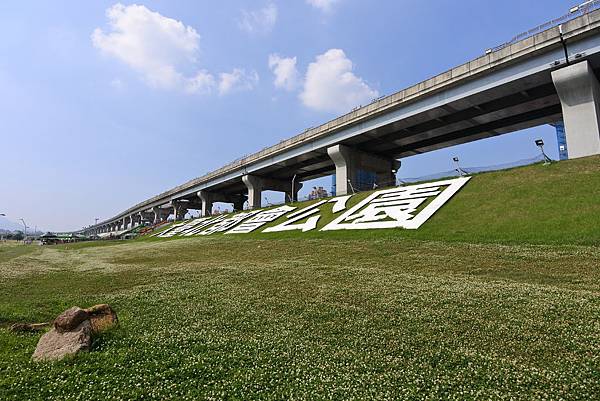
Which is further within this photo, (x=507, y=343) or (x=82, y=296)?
(x=82, y=296)

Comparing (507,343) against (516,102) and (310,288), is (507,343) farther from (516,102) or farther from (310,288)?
(516,102)

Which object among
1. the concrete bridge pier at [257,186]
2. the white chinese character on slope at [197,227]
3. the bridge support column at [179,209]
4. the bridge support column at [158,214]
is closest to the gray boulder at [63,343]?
the white chinese character on slope at [197,227]

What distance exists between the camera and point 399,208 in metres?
27.9

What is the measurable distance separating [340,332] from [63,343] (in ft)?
18.6

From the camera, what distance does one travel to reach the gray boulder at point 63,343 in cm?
620

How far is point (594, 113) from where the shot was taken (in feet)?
92.2

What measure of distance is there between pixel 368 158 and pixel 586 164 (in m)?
33.0

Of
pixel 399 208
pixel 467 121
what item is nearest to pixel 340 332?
pixel 399 208

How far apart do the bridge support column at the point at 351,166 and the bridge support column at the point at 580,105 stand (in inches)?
839

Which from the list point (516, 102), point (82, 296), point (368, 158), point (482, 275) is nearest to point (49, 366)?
point (82, 296)

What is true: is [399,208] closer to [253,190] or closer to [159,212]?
[253,190]

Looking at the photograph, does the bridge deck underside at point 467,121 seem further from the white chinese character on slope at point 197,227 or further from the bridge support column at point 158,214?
the bridge support column at point 158,214

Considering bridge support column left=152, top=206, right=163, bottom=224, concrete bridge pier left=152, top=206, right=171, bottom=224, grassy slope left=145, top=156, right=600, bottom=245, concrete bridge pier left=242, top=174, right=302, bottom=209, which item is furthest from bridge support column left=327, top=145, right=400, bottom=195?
bridge support column left=152, top=206, right=163, bottom=224

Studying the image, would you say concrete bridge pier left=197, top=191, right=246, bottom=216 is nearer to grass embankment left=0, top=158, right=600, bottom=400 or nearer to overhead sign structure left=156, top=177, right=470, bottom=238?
overhead sign structure left=156, top=177, right=470, bottom=238
